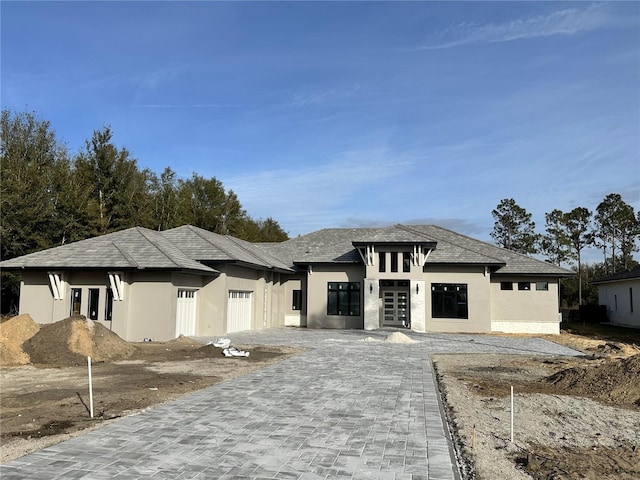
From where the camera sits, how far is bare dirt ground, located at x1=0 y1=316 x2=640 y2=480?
609 centimetres

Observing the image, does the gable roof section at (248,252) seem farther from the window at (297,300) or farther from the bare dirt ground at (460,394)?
the bare dirt ground at (460,394)

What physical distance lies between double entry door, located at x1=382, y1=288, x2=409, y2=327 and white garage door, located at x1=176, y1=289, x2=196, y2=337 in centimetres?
1217

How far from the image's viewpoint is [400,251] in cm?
2778

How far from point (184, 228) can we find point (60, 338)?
1311 centimetres

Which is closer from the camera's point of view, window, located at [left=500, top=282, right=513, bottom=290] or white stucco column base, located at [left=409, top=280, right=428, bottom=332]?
white stucco column base, located at [left=409, top=280, right=428, bottom=332]

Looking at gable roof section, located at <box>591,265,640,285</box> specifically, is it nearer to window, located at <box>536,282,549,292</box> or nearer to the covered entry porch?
window, located at <box>536,282,549,292</box>

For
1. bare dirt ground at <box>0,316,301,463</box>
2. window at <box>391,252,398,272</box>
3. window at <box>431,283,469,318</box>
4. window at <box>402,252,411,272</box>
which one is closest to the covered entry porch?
window at <box>402,252,411,272</box>

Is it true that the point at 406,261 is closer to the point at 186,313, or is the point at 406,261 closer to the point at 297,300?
the point at 297,300

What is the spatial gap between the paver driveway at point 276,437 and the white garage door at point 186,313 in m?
9.94

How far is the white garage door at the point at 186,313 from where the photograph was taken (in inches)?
819

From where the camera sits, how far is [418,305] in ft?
89.4

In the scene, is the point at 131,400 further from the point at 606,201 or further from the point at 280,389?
the point at 606,201

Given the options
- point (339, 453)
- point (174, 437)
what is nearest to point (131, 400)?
point (174, 437)

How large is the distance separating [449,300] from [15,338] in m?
21.5
